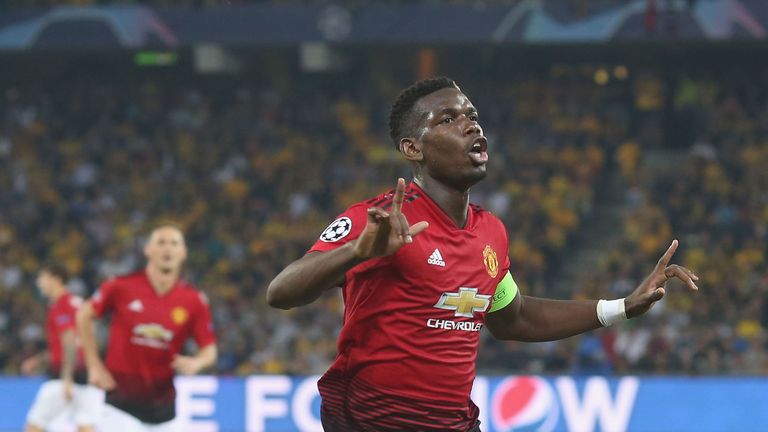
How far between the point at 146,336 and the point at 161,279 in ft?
1.47

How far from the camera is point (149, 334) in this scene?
951 centimetres

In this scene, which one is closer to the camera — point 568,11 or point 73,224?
point 568,11

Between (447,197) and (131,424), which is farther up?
(447,197)

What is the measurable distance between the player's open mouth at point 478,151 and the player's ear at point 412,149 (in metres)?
0.20

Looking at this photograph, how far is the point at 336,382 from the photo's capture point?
183 inches

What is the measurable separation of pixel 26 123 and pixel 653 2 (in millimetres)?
13084

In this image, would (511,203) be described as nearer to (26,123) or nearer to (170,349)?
(26,123)

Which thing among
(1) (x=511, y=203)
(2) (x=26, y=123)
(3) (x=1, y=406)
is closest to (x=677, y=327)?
(1) (x=511, y=203)

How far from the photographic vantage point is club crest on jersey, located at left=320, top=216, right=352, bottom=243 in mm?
4285

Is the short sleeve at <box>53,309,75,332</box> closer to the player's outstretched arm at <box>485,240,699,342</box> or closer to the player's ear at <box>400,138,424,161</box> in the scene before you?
the player's outstretched arm at <box>485,240,699,342</box>

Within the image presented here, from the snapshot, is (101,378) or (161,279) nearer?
(101,378)

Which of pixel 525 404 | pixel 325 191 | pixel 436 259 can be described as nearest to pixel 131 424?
pixel 436 259

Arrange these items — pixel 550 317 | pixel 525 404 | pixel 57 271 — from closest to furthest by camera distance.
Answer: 1. pixel 550 317
2. pixel 57 271
3. pixel 525 404

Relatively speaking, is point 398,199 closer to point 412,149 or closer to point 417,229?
point 417,229
